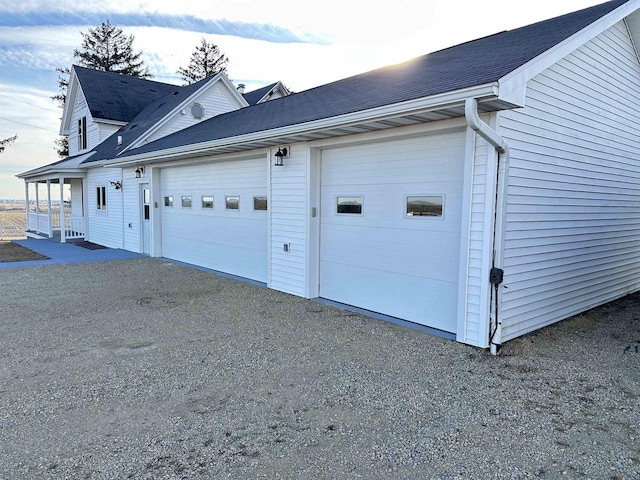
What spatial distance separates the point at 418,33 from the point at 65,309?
9.80 meters

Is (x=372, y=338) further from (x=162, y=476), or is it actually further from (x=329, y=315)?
(x=162, y=476)

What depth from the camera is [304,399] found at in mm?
3430

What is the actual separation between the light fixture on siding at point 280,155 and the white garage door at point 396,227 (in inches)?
31.4

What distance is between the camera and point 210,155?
29.8 ft

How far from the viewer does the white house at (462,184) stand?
4.57 m

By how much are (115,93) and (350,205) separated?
15.7m

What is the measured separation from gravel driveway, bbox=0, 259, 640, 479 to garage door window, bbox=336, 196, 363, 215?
1674mm

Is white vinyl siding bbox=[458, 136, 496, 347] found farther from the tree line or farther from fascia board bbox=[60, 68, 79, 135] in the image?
the tree line

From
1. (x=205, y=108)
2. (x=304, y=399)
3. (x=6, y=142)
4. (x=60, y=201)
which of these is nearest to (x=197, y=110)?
(x=205, y=108)

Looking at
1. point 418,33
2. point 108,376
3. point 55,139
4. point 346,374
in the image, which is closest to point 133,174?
point 418,33

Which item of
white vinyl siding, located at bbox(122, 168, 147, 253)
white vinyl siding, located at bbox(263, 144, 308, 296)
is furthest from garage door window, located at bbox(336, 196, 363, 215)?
white vinyl siding, located at bbox(122, 168, 147, 253)

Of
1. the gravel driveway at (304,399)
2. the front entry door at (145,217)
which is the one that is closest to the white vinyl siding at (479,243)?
the gravel driveway at (304,399)

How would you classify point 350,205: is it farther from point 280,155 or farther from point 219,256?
point 219,256

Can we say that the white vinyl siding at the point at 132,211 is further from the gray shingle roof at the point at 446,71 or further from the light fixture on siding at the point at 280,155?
the light fixture on siding at the point at 280,155
